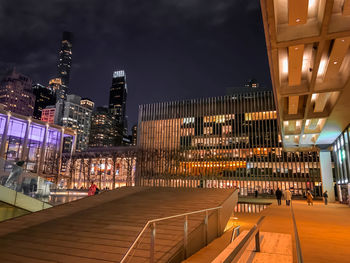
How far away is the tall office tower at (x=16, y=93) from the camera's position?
123 m

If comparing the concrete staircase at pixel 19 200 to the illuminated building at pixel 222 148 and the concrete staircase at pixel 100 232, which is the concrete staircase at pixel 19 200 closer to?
the concrete staircase at pixel 100 232

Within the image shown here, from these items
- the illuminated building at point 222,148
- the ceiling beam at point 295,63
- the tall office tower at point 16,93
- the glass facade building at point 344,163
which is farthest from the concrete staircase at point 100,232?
the tall office tower at point 16,93

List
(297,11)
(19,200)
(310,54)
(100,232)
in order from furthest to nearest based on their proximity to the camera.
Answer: (19,200), (310,54), (100,232), (297,11)

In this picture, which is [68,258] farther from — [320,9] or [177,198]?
[320,9]

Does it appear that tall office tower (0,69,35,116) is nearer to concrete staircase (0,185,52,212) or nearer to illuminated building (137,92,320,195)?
illuminated building (137,92,320,195)

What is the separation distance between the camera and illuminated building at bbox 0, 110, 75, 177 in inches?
1273

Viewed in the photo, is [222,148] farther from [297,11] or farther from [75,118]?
[75,118]

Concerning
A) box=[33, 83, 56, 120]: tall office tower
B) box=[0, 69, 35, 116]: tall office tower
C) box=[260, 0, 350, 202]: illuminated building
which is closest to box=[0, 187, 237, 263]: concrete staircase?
box=[260, 0, 350, 202]: illuminated building

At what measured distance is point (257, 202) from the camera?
1400 inches

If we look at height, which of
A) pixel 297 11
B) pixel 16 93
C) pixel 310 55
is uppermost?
pixel 16 93

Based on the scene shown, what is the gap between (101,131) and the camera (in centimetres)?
15600

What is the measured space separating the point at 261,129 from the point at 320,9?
54.0m

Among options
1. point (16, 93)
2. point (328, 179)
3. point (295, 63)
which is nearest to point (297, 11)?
point (295, 63)

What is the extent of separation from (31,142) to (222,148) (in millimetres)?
42566
